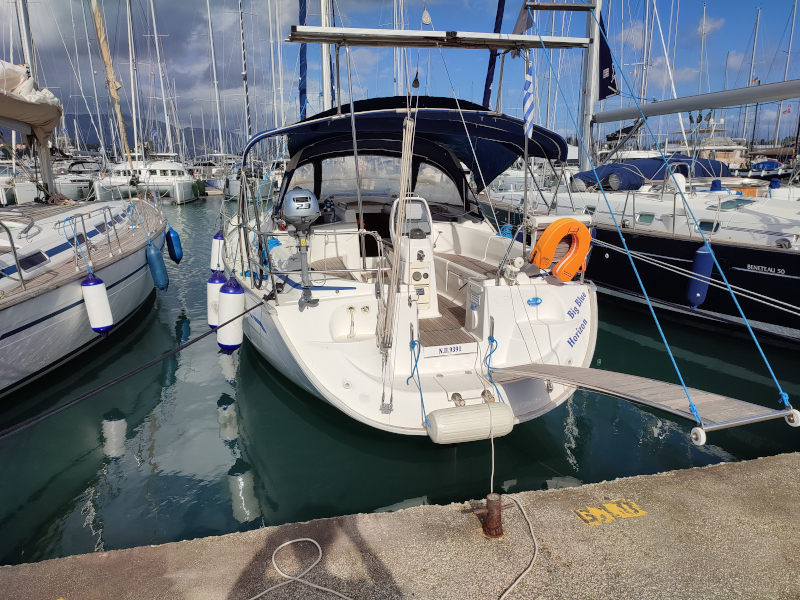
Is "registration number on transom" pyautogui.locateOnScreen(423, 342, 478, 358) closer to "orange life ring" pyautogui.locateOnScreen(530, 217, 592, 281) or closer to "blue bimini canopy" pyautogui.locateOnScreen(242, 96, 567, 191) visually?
"orange life ring" pyautogui.locateOnScreen(530, 217, 592, 281)

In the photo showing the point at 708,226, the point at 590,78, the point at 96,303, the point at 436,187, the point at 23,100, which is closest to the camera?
the point at 96,303

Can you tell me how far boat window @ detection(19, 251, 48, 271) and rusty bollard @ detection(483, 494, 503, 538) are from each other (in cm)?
631

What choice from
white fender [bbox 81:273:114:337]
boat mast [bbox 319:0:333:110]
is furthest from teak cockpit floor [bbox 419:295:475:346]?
boat mast [bbox 319:0:333:110]

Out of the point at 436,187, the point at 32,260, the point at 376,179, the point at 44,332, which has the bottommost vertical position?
the point at 44,332

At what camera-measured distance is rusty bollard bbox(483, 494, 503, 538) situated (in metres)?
3.10

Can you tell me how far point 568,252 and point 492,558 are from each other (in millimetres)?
2908

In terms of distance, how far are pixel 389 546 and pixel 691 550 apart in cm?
181

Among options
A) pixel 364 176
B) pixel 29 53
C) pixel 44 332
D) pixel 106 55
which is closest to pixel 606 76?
pixel 364 176

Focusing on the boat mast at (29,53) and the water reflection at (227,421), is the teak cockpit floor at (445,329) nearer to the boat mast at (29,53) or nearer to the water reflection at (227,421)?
the water reflection at (227,421)

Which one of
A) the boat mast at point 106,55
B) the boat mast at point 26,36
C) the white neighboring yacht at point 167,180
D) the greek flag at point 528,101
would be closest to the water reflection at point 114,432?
the greek flag at point 528,101

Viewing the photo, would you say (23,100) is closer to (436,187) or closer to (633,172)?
(436,187)

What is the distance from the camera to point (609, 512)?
3385mm

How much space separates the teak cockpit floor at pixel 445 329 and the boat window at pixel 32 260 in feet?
16.6

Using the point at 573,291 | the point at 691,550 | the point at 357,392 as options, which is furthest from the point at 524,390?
the point at 691,550
